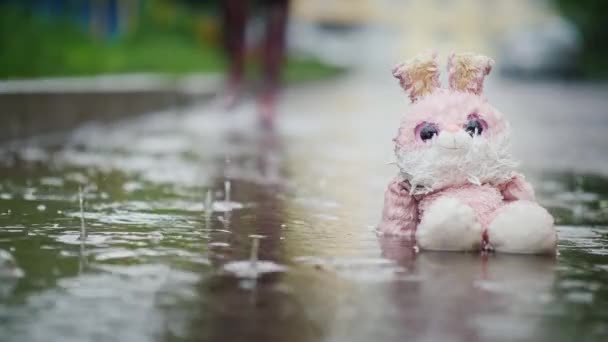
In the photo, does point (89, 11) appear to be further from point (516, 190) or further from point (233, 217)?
point (516, 190)

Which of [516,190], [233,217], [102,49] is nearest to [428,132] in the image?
[516,190]

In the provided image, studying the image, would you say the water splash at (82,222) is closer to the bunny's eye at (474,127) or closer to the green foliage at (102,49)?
the bunny's eye at (474,127)

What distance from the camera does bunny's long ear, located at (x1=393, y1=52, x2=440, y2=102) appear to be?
19.3 feet

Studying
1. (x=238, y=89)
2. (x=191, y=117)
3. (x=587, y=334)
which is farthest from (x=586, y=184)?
(x=191, y=117)

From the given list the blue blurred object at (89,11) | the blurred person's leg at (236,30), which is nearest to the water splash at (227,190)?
the blurred person's leg at (236,30)

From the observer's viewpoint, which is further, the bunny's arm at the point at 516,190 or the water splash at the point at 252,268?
the bunny's arm at the point at 516,190

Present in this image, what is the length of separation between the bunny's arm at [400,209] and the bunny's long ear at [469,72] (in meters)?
0.51

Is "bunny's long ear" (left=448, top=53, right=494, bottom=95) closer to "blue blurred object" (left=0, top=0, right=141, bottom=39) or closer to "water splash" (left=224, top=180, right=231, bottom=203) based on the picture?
"water splash" (left=224, top=180, right=231, bottom=203)

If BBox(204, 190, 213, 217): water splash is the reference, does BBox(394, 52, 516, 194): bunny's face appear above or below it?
above

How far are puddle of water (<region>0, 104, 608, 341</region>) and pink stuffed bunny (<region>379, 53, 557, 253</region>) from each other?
0.12 meters

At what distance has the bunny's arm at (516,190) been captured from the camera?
5824 millimetres

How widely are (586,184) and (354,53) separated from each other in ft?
208

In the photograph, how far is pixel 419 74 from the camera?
19.4 feet

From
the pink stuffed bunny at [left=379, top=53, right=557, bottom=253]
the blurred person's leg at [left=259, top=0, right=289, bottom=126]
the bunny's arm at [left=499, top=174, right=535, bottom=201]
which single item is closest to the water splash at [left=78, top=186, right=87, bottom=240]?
the pink stuffed bunny at [left=379, top=53, right=557, bottom=253]
